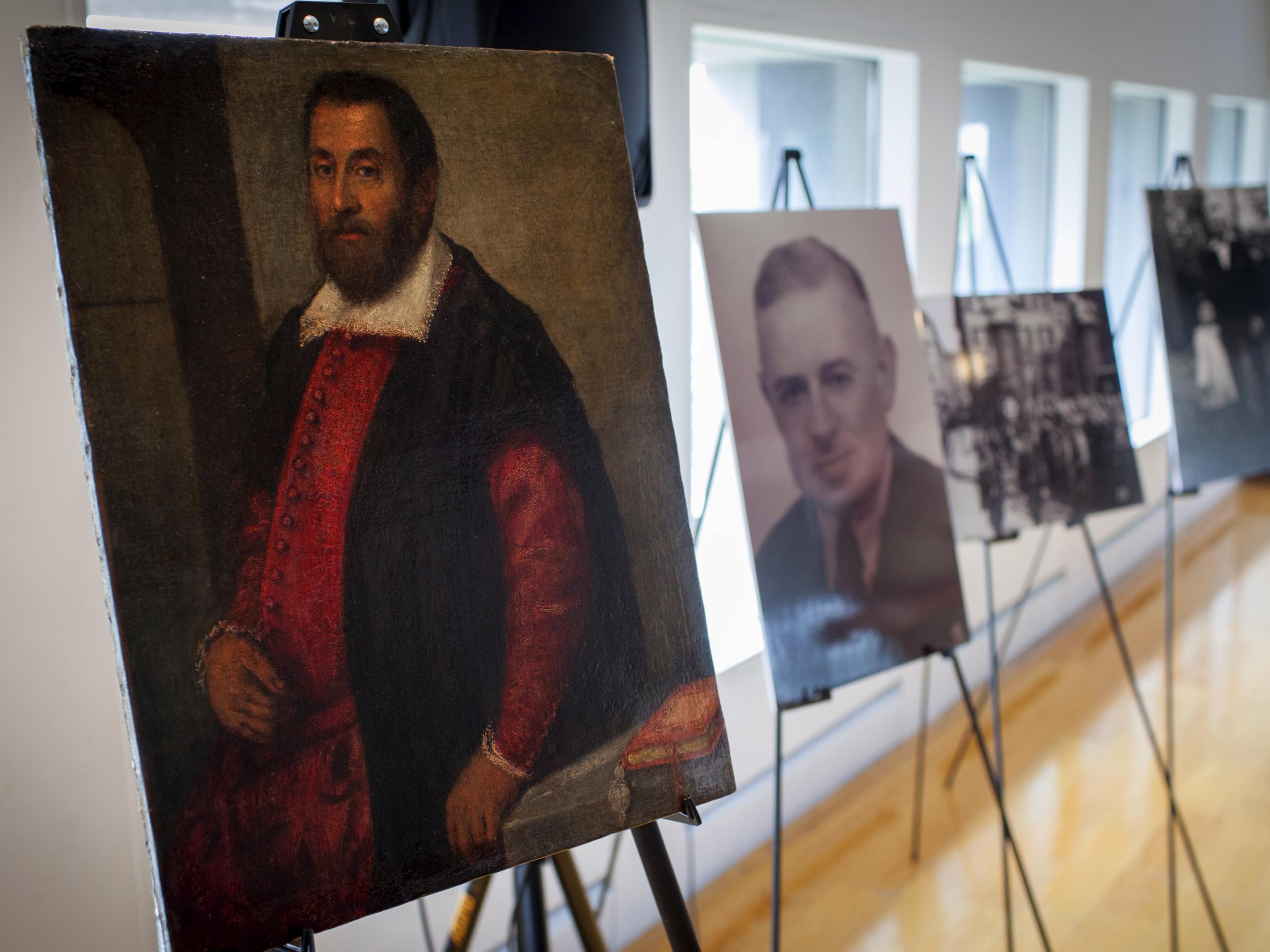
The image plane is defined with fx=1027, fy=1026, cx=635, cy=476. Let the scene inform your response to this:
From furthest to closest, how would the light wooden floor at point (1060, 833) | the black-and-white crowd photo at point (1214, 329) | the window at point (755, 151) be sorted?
the black-and-white crowd photo at point (1214, 329) → the window at point (755, 151) → the light wooden floor at point (1060, 833)

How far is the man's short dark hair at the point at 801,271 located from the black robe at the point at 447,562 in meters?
0.73

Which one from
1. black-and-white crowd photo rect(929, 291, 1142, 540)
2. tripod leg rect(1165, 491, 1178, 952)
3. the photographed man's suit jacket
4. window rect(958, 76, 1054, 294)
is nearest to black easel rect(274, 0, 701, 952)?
the photographed man's suit jacket

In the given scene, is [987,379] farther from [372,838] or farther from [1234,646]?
[1234,646]

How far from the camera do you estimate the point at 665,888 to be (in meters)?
0.91

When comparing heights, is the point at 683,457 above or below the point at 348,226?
below

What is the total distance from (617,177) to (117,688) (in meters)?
0.84

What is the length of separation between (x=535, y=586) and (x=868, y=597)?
2.71ft

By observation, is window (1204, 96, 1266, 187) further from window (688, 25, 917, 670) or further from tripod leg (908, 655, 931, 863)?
tripod leg (908, 655, 931, 863)

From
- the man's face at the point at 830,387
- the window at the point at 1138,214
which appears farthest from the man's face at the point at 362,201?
the window at the point at 1138,214

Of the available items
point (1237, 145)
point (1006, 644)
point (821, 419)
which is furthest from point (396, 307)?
point (1237, 145)

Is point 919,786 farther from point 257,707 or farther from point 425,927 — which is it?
point 257,707

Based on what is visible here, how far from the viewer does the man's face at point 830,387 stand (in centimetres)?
150

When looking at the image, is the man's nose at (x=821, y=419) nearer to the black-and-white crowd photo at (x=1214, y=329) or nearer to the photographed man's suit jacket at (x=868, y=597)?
the photographed man's suit jacket at (x=868, y=597)

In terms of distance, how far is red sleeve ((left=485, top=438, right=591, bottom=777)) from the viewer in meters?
0.81
